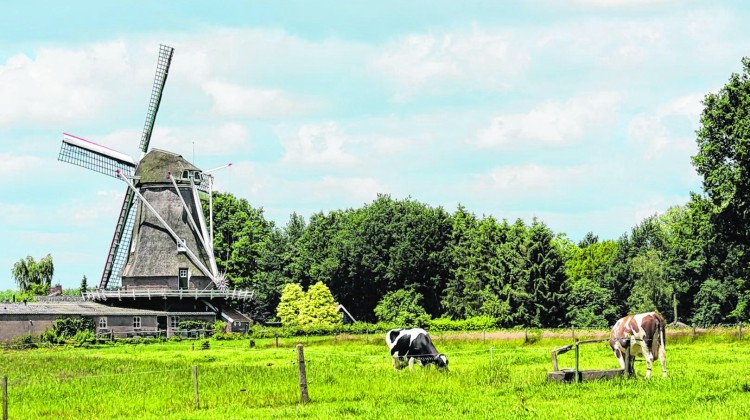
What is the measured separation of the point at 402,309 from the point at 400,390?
61168mm

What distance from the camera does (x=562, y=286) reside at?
81875mm

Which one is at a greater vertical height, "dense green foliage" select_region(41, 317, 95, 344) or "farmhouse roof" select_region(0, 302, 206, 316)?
"farmhouse roof" select_region(0, 302, 206, 316)

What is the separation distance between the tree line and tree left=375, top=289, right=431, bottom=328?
10.9 inches

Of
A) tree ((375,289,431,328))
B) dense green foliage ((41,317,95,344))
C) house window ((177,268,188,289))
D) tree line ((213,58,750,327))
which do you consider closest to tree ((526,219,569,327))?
tree line ((213,58,750,327))

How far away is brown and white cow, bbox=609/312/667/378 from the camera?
28.8 metres

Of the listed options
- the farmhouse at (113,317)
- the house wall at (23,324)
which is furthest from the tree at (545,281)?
the house wall at (23,324)

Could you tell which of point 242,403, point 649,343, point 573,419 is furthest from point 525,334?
point 573,419

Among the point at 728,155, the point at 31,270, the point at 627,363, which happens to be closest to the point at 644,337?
the point at 627,363

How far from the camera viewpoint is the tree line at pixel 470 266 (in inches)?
3209

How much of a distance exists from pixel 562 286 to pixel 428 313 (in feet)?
56.0

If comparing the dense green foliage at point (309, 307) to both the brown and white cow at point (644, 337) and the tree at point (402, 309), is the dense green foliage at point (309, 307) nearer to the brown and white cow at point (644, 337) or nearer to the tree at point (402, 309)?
the tree at point (402, 309)

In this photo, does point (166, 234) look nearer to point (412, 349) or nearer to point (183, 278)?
point (183, 278)

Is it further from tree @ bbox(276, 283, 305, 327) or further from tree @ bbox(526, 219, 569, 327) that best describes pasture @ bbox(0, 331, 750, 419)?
tree @ bbox(276, 283, 305, 327)

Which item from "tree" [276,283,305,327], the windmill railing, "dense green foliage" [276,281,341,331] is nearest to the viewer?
the windmill railing
